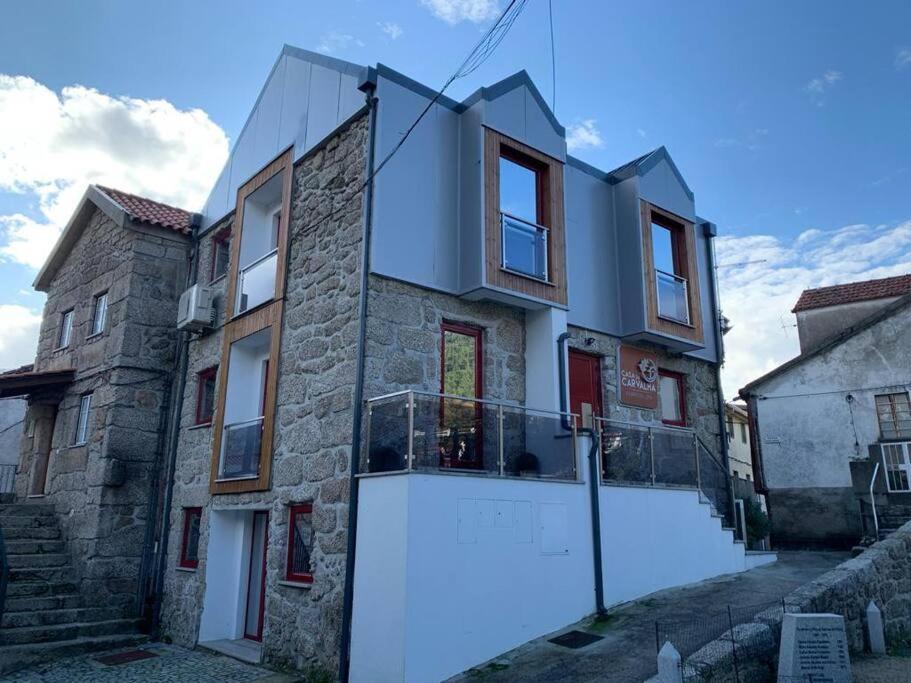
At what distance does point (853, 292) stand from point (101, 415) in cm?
2077

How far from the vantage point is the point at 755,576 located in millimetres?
11539

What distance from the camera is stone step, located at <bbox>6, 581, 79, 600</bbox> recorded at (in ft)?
39.2

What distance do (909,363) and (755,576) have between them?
8572 millimetres

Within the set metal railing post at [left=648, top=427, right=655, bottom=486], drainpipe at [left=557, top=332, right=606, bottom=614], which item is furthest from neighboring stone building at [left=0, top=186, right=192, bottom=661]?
metal railing post at [left=648, top=427, right=655, bottom=486]

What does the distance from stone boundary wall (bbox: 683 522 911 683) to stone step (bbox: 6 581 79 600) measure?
10670mm

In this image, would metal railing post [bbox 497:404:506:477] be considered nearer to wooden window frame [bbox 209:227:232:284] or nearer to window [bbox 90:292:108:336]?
wooden window frame [bbox 209:227:232:284]

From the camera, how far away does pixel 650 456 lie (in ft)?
36.6

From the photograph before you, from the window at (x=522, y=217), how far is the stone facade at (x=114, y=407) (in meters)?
7.44

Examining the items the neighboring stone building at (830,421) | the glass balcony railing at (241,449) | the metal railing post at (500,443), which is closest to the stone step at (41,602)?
the glass balcony railing at (241,449)

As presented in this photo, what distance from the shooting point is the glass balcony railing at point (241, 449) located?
11.1 meters

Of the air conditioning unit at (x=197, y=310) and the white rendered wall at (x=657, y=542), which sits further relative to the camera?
the air conditioning unit at (x=197, y=310)

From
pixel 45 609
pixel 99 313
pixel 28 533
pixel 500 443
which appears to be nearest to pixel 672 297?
pixel 500 443

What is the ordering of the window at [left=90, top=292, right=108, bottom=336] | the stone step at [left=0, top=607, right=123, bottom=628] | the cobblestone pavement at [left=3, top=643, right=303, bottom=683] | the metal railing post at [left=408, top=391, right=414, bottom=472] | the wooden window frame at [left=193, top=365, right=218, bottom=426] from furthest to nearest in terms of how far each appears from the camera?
1. the window at [left=90, top=292, right=108, bottom=336]
2. the wooden window frame at [left=193, top=365, right=218, bottom=426]
3. the stone step at [left=0, top=607, right=123, bottom=628]
4. the cobblestone pavement at [left=3, top=643, right=303, bottom=683]
5. the metal railing post at [left=408, top=391, right=414, bottom=472]

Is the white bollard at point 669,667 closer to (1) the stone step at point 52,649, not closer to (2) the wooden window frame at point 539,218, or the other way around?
(2) the wooden window frame at point 539,218
